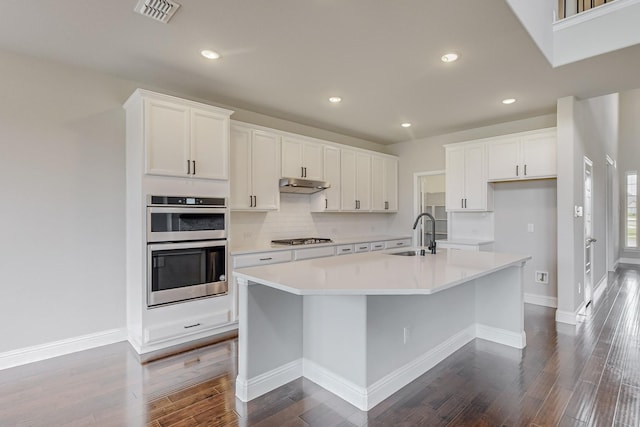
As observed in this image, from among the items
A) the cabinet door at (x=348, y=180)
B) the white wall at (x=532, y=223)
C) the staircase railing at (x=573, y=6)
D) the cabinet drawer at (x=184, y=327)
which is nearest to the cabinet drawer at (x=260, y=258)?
the cabinet drawer at (x=184, y=327)

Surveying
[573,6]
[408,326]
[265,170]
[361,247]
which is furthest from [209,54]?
[573,6]

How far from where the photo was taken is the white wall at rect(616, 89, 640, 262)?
7.64 m

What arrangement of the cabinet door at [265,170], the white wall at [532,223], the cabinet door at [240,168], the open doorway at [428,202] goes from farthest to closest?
the open doorway at [428,202] → the white wall at [532,223] → the cabinet door at [265,170] → the cabinet door at [240,168]

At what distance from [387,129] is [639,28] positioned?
122 inches

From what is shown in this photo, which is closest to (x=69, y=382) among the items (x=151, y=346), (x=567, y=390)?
(x=151, y=346)

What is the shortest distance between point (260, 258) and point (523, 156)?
3.75 meters

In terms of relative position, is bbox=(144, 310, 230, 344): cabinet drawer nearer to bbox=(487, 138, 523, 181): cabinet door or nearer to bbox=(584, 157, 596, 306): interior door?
bbox=(487, 138, 523, 181): cabinet door

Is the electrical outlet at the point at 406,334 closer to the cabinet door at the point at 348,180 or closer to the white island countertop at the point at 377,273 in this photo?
the white island countertop at the point at 377,273

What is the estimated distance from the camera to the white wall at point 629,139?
7637 mm

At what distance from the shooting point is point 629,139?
308 inches

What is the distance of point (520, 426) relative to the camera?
78.8 inches

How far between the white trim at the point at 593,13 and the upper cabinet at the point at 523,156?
1580 millimetres

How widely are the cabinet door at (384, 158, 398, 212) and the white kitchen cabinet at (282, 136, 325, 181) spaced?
1595 mm

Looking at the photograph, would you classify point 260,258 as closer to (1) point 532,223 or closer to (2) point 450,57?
(2) point 450,57
